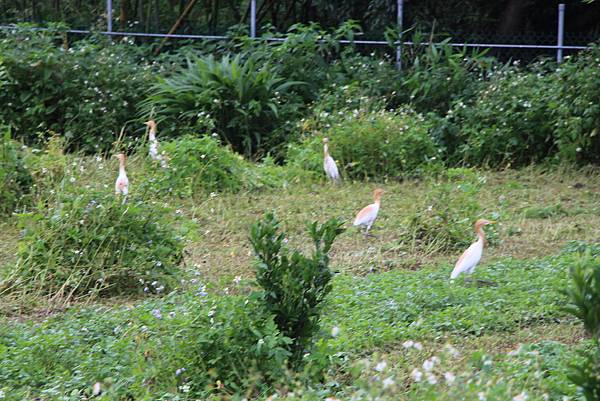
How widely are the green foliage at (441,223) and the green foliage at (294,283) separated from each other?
2.90 meters

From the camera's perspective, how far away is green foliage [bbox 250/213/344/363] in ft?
16.6

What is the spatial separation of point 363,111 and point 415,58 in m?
2.00

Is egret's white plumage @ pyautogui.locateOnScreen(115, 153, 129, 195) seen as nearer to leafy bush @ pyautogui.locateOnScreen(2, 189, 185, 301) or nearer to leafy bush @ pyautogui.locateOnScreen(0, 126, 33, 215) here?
leafy bush @ pyautogui.locateOnScreen(0, 126, 33, 215)

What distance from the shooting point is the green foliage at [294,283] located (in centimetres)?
507

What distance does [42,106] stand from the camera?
12.2 metres

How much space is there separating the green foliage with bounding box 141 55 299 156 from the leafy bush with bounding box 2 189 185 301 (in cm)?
460

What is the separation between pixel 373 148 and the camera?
10.9m

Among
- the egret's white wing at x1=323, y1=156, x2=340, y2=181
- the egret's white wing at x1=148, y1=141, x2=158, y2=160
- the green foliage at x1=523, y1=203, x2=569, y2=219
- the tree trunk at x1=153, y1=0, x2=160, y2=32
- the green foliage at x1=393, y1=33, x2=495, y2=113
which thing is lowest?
the green foliage at x1=523, y1=203, x2=569, y2=219

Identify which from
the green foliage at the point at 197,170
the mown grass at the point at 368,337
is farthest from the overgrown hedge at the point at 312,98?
the mown grass at the point at 368,337

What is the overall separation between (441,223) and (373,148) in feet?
9.75

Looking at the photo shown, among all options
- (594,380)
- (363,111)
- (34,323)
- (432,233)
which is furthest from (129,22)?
(594,380)

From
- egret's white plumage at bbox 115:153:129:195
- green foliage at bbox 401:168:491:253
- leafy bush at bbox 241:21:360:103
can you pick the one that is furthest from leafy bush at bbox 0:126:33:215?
leafy bush at bbox 241:21:360:103

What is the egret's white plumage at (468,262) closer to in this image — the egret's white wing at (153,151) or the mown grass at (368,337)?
the mown grass at (368,337)

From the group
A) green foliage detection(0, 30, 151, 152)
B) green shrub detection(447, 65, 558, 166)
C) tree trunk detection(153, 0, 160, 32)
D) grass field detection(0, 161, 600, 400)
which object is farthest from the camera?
tree trunk detection(153, 0, 160, 32)
